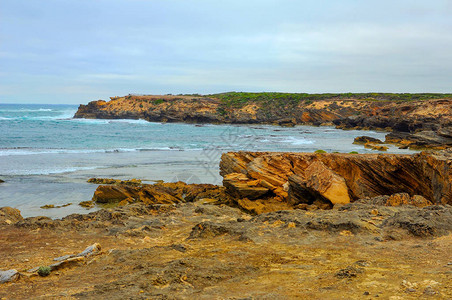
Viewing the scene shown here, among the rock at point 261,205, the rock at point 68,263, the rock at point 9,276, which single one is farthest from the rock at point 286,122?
the rock at point 9,276

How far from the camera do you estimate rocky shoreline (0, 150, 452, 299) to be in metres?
5.19

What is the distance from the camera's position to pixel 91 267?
257 inches

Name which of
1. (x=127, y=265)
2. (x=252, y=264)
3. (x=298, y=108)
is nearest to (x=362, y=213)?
(x=252, y=264)

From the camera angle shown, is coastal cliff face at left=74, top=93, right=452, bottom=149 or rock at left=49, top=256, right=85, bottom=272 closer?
rock at left=49, top=256, right=85, bottom=272

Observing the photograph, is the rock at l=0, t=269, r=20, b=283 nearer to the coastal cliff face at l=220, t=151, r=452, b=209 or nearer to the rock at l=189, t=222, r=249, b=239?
the rock at l=189, t=222, r=249, b=239

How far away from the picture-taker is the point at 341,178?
12.4 metres

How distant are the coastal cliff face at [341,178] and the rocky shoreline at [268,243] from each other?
0.04 m

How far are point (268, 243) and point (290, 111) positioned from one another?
260 ft

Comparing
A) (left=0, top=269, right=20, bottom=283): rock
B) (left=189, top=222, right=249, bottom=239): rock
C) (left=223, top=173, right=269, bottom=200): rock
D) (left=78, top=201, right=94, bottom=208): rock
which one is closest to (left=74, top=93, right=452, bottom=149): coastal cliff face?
(left=223, top=173, right=269, bottom=200): rock

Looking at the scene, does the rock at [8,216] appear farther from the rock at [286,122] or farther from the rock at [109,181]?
the rock at [286,122]

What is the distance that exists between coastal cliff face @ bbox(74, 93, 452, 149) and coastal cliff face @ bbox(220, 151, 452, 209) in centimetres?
2823

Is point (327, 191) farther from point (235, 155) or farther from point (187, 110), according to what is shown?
point (187, 110)

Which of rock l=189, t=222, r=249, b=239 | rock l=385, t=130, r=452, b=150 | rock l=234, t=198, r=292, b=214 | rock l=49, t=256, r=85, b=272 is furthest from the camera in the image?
rock l=385, t=130, r=452, b=150

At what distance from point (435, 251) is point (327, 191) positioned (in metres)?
5.53
